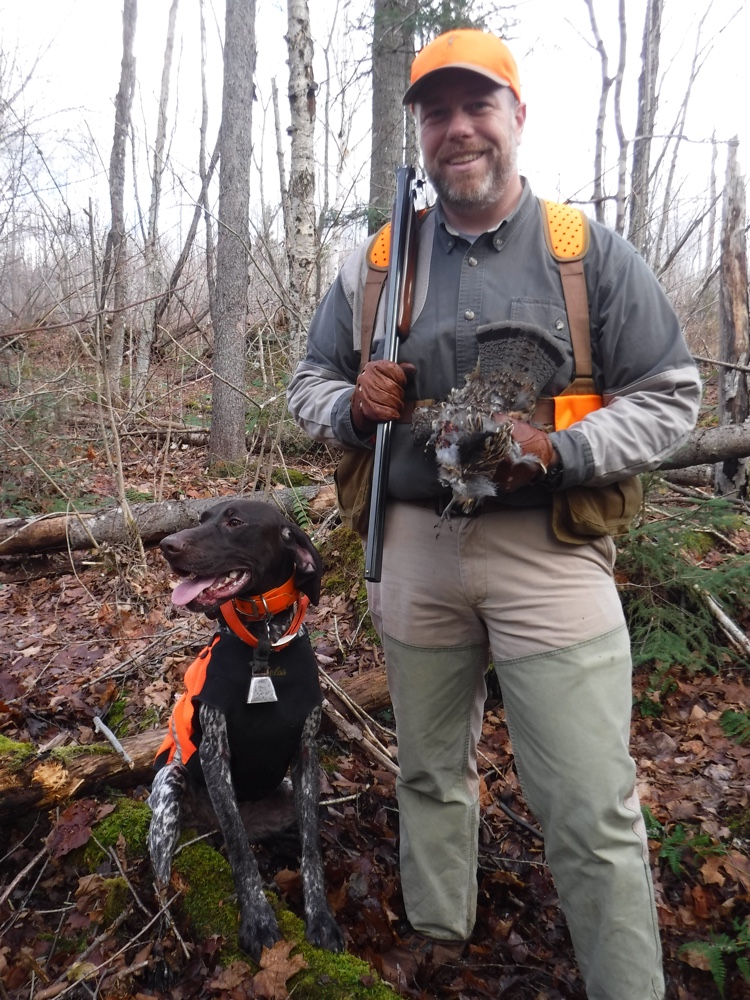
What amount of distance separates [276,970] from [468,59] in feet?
11.1

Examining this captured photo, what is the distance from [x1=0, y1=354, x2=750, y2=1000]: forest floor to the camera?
2.81 m

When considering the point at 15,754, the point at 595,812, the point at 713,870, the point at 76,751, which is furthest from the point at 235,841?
the point at 713,870

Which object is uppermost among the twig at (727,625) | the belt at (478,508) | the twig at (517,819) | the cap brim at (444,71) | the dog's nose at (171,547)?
the cap brim at (444,71)

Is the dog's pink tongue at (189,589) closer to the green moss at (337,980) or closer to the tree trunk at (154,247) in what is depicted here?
the green moss at (337,980)

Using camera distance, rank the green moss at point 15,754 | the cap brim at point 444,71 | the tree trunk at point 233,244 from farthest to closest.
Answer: the tree trunk at point 233,244
the green moss at point 15,754
the cap brim at point 444,71

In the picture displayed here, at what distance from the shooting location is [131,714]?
4.66 metres

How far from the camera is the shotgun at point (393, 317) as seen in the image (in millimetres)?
2613

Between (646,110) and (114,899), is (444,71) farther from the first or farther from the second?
(646,110)

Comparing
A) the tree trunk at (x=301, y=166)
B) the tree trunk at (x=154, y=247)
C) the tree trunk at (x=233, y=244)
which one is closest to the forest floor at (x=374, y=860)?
the tree trunk at (x=154, y=247)

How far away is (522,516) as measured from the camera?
2.52 metres

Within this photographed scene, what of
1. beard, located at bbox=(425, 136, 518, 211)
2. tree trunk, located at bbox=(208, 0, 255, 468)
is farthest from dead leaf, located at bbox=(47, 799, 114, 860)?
tree trunk, located at bbox=(208, 0, 255, 468)

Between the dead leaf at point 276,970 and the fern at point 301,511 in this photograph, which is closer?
the dead leaf at point 276,970

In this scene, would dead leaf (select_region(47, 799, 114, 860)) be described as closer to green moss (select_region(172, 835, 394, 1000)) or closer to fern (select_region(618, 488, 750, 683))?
green moss (select_region(172, 835, 394, 1000))

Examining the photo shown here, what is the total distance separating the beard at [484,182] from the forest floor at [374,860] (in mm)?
2999
